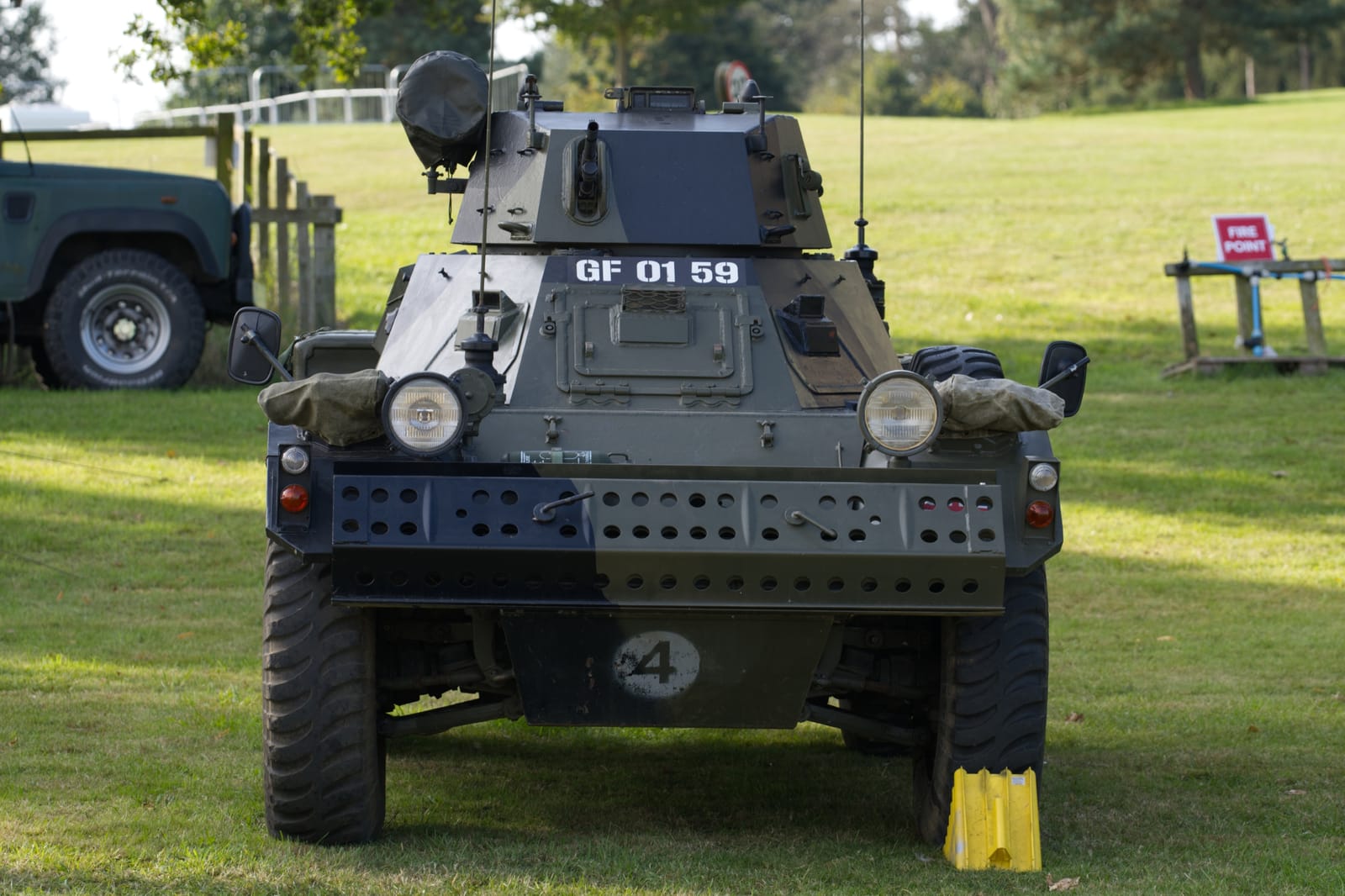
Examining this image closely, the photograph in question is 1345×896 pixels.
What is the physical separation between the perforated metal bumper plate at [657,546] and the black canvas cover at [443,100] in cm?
251

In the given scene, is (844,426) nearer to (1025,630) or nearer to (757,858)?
(1025,630)

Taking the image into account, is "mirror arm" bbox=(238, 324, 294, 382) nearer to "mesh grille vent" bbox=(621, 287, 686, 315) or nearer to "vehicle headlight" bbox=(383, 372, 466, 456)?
"vehicle headlight" bbox=(383, 372, 466, 456)

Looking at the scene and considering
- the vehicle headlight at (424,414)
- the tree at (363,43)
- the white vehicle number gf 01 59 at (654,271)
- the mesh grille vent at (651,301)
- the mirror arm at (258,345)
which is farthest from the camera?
the tree at (363,43)

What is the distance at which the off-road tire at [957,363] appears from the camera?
25.3 ft

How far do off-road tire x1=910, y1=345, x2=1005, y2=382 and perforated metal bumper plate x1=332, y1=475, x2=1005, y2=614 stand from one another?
1887 millimetres

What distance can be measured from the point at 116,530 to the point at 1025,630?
7.57 metres

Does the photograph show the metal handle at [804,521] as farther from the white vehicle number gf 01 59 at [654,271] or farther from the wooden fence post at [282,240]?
the wooden fence post at [282,240]

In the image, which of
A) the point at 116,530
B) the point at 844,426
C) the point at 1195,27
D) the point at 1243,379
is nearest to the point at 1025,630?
the point at 844,426

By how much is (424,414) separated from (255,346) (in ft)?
4.19

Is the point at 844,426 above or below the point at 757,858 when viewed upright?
above

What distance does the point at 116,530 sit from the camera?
12336mm

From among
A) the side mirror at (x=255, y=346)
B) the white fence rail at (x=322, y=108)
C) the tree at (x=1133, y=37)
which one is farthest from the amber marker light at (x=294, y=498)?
the tree at (x=1133, y=37)

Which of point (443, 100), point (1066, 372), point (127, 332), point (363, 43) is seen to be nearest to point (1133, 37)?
point (363, 43)

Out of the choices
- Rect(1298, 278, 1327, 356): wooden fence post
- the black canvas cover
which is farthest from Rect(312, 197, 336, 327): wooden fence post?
the black canvas cover
